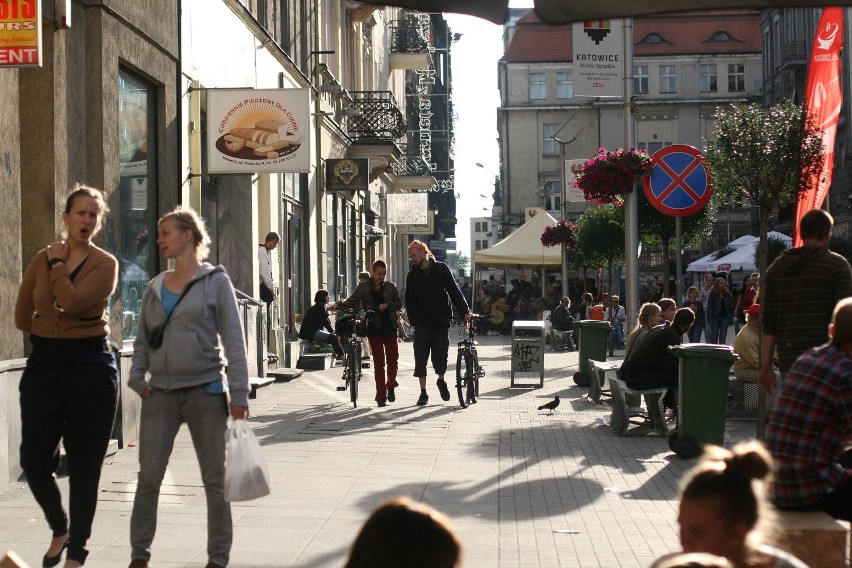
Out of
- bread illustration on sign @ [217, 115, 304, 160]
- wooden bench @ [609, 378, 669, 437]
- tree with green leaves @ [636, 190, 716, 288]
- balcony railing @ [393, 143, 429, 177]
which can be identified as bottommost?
wooden bench @ [609, 378, 669, 437]

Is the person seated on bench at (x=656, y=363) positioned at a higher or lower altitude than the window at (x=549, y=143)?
lower

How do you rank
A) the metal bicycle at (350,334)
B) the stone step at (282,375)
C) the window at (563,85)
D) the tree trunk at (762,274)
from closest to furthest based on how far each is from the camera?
the tree trunk at (762,274), the metal bicycle at (350,334), the stone step at (282,375), the window at (563,85)

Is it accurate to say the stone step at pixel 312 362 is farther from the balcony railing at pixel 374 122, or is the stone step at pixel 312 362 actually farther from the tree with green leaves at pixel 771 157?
the balcony railing at pixel 374 122

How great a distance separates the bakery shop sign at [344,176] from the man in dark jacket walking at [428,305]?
1237 cm

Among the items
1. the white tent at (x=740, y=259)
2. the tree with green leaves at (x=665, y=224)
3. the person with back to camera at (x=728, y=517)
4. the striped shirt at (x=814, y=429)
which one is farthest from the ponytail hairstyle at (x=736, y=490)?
the white tent at (x=740, y=259)

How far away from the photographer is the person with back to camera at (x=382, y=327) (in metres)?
16.1

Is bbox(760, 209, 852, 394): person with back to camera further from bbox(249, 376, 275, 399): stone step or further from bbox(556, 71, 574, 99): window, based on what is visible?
bbox(556, 71, 574, 99): window

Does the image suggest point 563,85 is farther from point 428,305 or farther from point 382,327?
point 428,305

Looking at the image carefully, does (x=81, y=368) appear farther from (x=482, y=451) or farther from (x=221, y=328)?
(x=482, y=451)

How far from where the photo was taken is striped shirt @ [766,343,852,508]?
5.46 m

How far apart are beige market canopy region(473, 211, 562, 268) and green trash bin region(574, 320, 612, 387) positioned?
18825 millimetres

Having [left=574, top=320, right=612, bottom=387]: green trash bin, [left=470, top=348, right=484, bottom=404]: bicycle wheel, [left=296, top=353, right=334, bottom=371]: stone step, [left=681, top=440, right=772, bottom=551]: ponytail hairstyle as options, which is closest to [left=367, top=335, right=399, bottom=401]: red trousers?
[left=470, top=348, right=484, bottom=404]: bicycle wheel

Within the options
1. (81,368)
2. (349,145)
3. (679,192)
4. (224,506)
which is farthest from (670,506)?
(349,145)

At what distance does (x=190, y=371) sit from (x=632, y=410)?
756cm
